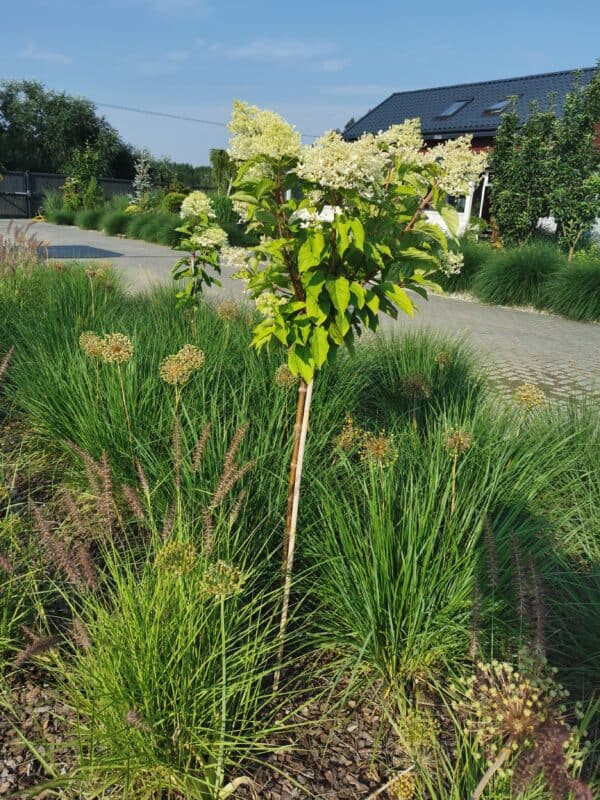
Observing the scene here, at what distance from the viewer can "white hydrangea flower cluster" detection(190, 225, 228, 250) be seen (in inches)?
194

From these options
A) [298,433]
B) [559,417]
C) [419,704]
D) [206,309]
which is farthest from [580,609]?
[206,309]

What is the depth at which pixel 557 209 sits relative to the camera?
1564 centimetres

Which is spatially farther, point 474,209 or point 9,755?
point 474,209

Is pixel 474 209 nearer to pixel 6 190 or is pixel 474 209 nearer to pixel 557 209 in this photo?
pixel 557 209

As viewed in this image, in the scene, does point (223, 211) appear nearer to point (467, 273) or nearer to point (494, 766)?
point (467, 273)

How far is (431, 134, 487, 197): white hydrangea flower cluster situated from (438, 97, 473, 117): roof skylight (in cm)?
2683

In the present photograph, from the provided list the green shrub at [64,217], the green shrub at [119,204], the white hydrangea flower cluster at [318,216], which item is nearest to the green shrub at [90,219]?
the green shrub at [119,204]

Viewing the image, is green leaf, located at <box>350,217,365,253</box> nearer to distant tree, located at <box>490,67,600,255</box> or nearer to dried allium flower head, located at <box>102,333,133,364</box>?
dried allium flower head, located at <box>102,333,133,364</box>

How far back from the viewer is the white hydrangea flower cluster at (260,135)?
6.28 feet

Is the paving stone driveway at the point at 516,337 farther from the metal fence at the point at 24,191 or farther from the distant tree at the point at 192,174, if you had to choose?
the distant tree at the point at 192,174

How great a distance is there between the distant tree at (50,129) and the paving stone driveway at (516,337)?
3243 centimetres

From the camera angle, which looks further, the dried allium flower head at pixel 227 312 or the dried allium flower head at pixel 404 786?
the dried allium flower head at pixel 227 312

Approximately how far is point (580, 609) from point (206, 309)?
405 centimetres

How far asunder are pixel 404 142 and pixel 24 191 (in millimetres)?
36325
